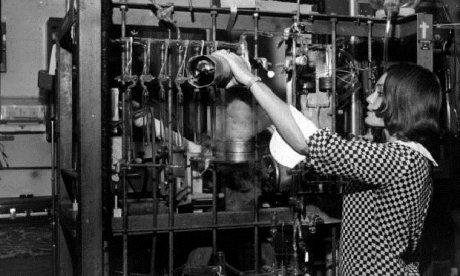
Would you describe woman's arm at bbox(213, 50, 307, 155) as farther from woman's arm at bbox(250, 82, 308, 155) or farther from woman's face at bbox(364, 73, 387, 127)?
woman's face at bbox(364, 73, 387, 127)

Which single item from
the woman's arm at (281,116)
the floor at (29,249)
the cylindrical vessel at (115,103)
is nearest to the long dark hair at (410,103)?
the woman's arm at (281,116)

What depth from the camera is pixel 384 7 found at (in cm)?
312

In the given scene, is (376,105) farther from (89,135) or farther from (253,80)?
(89,135)

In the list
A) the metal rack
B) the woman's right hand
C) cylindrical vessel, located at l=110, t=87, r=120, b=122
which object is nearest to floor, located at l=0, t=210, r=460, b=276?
the metal rack

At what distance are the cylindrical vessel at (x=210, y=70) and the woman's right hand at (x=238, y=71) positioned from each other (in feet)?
0.07

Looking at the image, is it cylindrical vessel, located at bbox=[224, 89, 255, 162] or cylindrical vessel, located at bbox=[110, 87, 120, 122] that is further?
cylindrical vessel, located at bbox=[110, 87, 120, 122]

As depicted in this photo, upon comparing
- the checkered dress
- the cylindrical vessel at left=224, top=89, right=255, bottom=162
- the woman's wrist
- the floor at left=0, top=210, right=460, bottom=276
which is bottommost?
the floor at left=0, top=210, right=460, bottom=276

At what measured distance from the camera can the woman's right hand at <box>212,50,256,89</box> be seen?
2.04 meters

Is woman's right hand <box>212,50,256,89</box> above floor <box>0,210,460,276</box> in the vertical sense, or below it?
above

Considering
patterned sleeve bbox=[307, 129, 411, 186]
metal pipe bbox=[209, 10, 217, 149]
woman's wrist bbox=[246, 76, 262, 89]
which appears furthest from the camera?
metal pipe bbox=[209, 10, 217, 149]

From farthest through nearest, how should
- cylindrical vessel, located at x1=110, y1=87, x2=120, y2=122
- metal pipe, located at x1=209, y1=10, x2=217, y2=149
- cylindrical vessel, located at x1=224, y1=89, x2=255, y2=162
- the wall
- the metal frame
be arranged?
the wall → cylindrical vessel, located at x1=110, y1=87, x2=120, y2=122 → cylindrical vessel, located at x1=224, y1=89, x2=255, y2=162 → metal pipe, located at x1=209, y1=10, x2=217, y2=149 → the metal frame

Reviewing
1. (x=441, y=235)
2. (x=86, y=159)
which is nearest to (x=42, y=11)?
(x=86, y=159)

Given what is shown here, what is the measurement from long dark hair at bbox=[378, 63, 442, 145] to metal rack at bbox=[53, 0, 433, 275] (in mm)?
725

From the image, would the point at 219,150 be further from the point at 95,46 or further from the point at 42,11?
the point at 42,11
